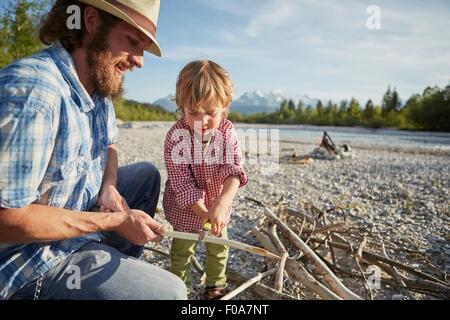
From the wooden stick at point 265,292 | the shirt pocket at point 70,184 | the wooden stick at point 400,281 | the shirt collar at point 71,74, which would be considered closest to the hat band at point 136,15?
the shirt collar at point 71,74

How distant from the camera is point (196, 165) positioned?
3.21 m

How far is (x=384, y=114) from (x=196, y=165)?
311ft

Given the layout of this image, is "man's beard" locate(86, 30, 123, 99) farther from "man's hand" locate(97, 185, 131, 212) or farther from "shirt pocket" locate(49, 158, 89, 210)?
"man's hand" locate(97, 185, 131, 212)

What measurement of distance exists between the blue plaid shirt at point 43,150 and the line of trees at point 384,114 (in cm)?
5642

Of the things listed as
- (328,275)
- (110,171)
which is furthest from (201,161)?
(328,275)

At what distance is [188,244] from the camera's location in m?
3.16

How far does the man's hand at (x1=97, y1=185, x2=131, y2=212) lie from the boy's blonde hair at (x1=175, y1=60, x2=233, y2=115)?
925 mm

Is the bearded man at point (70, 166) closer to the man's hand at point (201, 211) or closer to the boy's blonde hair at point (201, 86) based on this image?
the boy's blonde hair at point (201, 86)

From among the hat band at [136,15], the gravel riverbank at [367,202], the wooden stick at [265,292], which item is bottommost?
the gravel riverbank at [367,202]

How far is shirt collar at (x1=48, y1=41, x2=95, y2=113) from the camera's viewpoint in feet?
7.68

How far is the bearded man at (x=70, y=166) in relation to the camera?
1.93 metres

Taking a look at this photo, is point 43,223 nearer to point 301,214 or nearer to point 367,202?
point 301,214

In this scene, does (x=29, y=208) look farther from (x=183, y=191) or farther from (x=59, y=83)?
(x=183, y=191)

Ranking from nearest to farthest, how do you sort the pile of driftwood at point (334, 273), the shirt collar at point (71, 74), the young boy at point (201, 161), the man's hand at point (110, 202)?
the shirt collar at point (71, 74) → the man's hand at point (110, 202) → the pile of driftwood at point (334, 273) → the young boy at point (201, 161)
